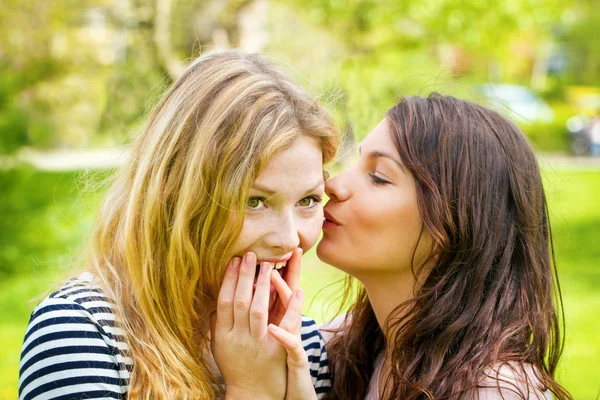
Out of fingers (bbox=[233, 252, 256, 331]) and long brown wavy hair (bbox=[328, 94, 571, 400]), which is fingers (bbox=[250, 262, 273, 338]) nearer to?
fingers (bbox=[233, 252, 256, 331])

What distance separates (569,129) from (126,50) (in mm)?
13344

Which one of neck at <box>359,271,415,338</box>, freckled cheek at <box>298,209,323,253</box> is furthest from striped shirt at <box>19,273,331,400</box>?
neck at <box>359,271,415,338</box>

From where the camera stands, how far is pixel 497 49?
45.1ft

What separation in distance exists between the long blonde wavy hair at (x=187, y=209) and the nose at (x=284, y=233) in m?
0.13

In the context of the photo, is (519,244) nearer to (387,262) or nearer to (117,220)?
(387,262)

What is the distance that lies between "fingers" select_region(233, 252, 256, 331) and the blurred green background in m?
1.04

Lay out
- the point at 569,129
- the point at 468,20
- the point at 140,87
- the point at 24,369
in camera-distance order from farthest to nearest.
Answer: the point at 569,129
the point at 140,87
the point at 468,20
the point at 24,369

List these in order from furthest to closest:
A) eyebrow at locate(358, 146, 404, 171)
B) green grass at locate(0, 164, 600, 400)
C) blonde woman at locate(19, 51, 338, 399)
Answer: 1. green grass at locate(0, 164, 600, 400)
2. eyebrow at locate(358, 146, 404, 171)
3. blonde woman at locate(19, 51, 338, 399)

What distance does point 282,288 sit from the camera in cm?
272

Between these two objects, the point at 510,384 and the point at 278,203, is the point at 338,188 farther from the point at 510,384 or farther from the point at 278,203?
the point at 510,384

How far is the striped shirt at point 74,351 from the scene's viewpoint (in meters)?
2.32

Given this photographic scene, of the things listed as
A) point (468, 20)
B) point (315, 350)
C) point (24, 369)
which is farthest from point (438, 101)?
point (468, 20)

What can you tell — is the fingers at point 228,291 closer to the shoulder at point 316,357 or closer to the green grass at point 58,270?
the shoulder at point 316,357

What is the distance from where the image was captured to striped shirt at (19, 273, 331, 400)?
232 cm
